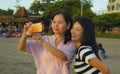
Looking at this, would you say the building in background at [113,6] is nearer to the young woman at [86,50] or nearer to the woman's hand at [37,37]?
the young woman at [86,50]

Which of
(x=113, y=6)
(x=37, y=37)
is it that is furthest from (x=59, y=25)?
(x=113, y=6)

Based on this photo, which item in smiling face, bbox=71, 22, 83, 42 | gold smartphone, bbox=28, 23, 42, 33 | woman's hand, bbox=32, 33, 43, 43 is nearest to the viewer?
gold smartphone, bbox=28, 23, 42, 33

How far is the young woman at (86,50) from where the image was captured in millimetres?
3436

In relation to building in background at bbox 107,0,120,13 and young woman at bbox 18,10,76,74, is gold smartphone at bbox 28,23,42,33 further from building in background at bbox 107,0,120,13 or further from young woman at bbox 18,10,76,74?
building in background at bbox 107,0,120,13

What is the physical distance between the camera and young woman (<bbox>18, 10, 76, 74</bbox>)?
3646 mm

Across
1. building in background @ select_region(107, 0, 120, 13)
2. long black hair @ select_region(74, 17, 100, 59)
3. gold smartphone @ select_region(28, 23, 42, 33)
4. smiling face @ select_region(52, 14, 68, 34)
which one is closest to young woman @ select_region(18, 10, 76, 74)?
smiling face @ select_region(52, 14, 68, 34)

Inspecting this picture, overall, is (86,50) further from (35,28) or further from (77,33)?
(35,28)

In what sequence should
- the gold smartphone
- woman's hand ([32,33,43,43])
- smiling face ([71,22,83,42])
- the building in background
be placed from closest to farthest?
the gold smartphone
woman's hand ([32,33,43,43])
smiling face ([71,22,83,42])
the building in background

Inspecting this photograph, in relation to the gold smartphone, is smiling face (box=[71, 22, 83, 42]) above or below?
below

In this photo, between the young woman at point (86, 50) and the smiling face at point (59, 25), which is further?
the smiling face at point (59, 25)

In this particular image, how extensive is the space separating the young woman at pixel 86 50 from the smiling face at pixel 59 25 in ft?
0.34

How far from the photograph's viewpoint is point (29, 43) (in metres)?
3.82

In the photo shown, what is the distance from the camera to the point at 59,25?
3.71 meters

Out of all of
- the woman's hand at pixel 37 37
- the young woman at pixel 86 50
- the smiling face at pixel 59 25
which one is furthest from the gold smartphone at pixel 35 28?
the young woman at pixel 86 50
